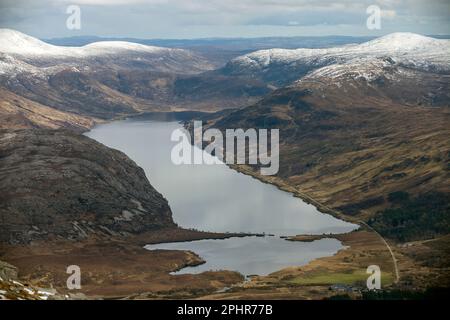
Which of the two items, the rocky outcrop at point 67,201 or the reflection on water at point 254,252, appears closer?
the reflection on water at point 254,252

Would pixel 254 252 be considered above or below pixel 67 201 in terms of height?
below

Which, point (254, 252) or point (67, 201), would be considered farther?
point (67, 201)

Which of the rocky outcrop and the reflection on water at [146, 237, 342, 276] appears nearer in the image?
the reflection on water at [146, 237, 342, 276]

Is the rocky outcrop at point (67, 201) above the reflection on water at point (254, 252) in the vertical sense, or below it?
above

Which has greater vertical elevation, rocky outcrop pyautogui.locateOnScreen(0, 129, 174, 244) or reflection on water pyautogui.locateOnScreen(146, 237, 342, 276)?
rocky outcrop pyautogui.locateOnScreen(0, 129, 174, 244)

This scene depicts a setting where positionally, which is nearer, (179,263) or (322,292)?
(322,292)
